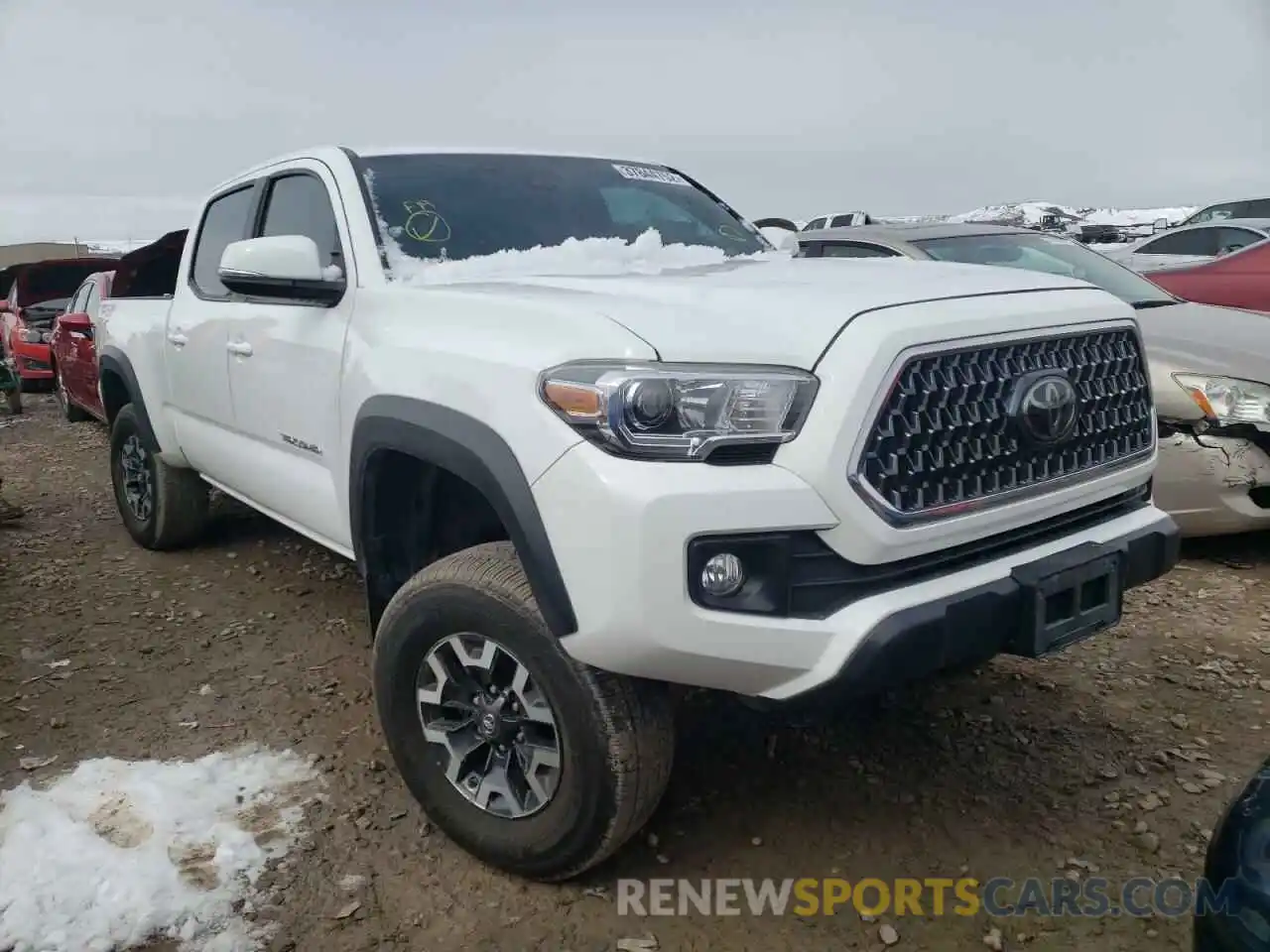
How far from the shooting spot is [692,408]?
2086 mm

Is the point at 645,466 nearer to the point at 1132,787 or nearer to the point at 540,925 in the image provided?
the point at 540,925

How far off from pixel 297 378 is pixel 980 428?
2156 mm

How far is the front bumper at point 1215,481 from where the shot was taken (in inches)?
168

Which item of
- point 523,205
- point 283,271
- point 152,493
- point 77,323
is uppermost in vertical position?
point 523,205

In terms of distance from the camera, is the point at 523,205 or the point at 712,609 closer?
the point at 712,609

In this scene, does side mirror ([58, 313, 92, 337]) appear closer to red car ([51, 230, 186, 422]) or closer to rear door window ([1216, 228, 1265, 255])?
red car ([51, 230, 186, 422])

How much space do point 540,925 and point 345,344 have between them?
1.67 m

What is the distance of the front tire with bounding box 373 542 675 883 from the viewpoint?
227 centimetres

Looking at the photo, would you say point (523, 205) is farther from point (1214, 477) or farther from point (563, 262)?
point (1214, 477)

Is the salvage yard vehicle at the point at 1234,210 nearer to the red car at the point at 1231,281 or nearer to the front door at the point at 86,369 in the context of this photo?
the red car at the point at 1231,281

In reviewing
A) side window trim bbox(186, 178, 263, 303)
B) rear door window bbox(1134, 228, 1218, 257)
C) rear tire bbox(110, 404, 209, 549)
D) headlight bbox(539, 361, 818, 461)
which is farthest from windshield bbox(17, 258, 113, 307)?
rear door window bbox(1134, 228, 1218, 257)

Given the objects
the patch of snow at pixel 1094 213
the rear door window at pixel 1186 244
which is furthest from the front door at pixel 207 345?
the patch of snow at pixel 1094 213

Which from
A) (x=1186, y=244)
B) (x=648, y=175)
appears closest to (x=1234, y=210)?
(x=1186, y=244)

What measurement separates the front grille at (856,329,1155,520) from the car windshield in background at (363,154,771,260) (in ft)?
4.90
